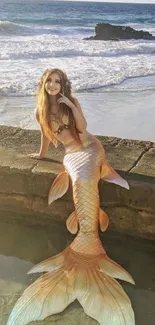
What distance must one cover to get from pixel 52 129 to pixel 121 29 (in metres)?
31.6

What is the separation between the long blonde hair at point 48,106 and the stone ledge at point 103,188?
27cm

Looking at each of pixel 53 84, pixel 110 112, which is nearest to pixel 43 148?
pixel 53 84

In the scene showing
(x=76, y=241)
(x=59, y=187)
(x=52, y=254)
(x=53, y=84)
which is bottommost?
(x=52, y=254)

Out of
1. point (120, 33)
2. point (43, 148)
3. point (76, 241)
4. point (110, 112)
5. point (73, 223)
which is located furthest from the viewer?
point (120, 33)

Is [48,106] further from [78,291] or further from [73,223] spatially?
[78,291]

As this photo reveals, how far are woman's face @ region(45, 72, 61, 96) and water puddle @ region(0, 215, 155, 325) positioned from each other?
43.2 inches

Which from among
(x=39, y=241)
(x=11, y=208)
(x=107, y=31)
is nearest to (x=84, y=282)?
(x=39, y=241)

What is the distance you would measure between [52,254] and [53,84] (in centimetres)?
131

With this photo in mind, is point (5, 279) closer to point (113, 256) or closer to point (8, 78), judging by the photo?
point (113, 256)

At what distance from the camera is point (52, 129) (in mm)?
3896

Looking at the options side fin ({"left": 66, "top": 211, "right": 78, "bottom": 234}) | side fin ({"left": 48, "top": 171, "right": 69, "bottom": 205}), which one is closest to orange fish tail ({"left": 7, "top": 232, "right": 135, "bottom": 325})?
side fin ({"left": 66, "top": 211, "right": 78, "bottom": 234})

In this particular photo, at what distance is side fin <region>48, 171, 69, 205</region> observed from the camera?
353cm

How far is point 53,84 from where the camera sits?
3.74 m

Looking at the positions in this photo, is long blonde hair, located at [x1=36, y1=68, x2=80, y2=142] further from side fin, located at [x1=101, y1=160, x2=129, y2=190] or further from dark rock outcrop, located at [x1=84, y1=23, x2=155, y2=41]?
dark rock outcrop, located at [x1=84, y1=23, x2=155, y2=41]
